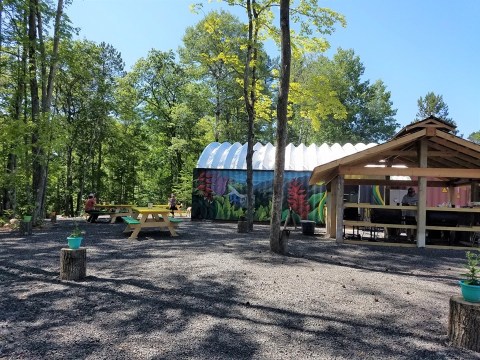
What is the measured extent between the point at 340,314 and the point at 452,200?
481 inches

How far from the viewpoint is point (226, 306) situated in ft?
14.4

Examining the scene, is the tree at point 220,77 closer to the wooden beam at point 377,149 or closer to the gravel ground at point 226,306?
the wooden beam at point 377,149

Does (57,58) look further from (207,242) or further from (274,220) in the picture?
(274,220)

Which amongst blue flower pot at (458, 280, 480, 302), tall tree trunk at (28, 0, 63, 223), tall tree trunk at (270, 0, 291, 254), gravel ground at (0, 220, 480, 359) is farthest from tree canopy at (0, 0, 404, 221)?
blue flower pot at (458, 280, 480, 302)

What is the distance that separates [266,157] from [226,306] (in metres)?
14.4

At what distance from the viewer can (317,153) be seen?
739 inches

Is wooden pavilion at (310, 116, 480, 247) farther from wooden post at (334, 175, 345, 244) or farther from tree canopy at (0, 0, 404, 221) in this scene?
tree canopy at (0, 0, 404, 221)

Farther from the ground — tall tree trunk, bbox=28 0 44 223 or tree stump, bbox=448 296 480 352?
tall tree trunk, bbox=28 0 44 223

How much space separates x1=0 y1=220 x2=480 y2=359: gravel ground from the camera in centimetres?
325

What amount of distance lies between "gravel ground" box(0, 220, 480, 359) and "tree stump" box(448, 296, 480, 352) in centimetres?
10

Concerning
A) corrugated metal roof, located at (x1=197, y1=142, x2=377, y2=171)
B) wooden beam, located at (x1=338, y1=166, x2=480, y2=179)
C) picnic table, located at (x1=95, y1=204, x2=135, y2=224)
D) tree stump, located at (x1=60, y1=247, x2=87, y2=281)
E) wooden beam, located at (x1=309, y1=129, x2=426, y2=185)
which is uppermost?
corrugated metal roof, located at (x1=197, y1=142, x2=377, y2=171)

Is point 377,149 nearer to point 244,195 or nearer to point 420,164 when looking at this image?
point 420,164

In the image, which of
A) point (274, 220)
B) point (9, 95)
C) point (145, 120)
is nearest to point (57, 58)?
point (9, 95)

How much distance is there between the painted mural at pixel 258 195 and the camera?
55.5 ft
